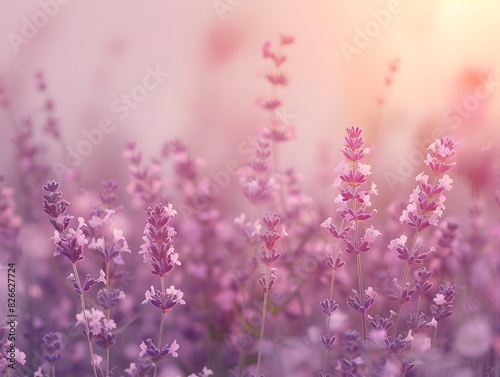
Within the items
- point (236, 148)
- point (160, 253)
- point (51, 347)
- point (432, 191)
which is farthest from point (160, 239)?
point (236, 148)

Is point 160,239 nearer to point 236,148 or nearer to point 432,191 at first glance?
point 432,191

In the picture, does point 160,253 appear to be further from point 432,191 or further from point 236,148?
point 236,148

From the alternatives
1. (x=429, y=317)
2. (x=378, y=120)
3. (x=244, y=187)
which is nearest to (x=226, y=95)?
(x=378, y=120)

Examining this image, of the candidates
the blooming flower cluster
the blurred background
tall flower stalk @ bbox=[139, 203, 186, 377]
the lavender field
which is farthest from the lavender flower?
the blurred background

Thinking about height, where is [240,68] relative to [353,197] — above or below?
above

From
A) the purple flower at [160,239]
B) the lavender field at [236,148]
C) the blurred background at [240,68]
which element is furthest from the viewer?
the blurred background at [240,68]

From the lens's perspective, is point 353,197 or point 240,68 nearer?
point 353,197

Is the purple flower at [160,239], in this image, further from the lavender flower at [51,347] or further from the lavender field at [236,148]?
the lavender field at [236,148]

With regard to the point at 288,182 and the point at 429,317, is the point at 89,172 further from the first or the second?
the point at 429,317

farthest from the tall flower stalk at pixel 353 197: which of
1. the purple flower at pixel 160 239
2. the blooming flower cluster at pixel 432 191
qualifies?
the purple flower at pixel 160 239

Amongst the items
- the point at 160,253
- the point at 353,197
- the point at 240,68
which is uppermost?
the point at 240,68
